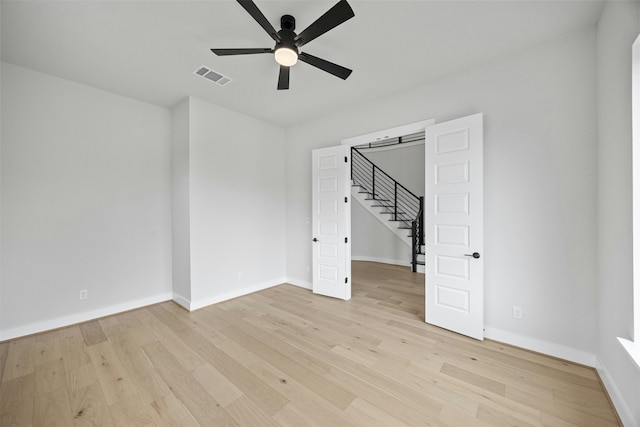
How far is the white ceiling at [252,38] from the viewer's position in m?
2.00

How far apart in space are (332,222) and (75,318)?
357 centimetres

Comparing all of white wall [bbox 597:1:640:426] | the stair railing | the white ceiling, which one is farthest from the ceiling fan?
the stair railing

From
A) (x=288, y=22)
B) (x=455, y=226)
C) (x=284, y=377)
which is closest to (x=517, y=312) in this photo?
(x=455, y=226)

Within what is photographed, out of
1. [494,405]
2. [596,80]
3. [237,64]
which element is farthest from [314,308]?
[596,80]

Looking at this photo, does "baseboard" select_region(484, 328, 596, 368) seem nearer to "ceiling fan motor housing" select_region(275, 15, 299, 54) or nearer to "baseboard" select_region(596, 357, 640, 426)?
"baseboard" select_region(596, 357, 640, 426)

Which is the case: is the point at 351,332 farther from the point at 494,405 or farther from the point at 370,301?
the point at 494,405

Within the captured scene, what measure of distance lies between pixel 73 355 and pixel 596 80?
215 inches

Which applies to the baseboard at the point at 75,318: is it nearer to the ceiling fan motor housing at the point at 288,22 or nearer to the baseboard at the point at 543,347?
the ceiling fan motor housing at the point at 288,22

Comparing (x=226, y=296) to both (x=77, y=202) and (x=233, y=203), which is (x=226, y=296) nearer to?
(x=233, y=203)

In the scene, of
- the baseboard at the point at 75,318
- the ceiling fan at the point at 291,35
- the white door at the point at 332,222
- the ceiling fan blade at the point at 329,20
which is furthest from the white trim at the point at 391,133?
the baseboard at the point at 75,318

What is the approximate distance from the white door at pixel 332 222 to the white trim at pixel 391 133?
150 mm

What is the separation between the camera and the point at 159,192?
3.84 meters

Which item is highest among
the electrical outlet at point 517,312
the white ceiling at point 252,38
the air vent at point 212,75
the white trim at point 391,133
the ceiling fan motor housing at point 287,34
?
the air vent at point 212,75

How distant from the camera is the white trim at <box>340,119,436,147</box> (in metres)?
3.18
